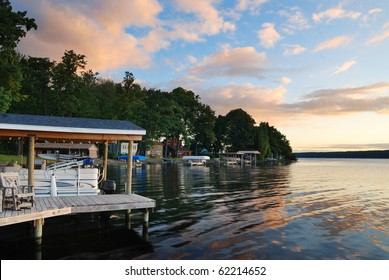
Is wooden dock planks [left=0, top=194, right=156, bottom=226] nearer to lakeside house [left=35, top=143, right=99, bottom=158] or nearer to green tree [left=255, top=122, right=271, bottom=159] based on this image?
lakeside house [left=35, top=143, right=99, bottom=158]

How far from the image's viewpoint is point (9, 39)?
28719mm

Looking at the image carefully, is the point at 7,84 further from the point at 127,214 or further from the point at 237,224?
the point at 237,224

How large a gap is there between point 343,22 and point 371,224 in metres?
25.2

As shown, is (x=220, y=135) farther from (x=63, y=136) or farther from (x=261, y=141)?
(x=63, y=136)

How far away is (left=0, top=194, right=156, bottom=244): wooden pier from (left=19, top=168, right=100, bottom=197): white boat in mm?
724

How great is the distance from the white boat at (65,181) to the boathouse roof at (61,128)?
1.67 m

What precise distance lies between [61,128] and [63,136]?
2.37ft

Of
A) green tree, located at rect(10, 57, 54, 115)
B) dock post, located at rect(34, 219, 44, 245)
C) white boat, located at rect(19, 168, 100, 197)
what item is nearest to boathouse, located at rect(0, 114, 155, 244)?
dock post, located at rect(34, 219, 44, 245)

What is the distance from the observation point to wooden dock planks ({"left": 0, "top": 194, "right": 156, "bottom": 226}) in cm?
1015

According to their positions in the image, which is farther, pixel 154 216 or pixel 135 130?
pixel 154 216

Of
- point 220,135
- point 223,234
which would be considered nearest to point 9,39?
point 223,234

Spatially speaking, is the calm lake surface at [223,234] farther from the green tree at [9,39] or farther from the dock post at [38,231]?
the green tree at [9,39]
